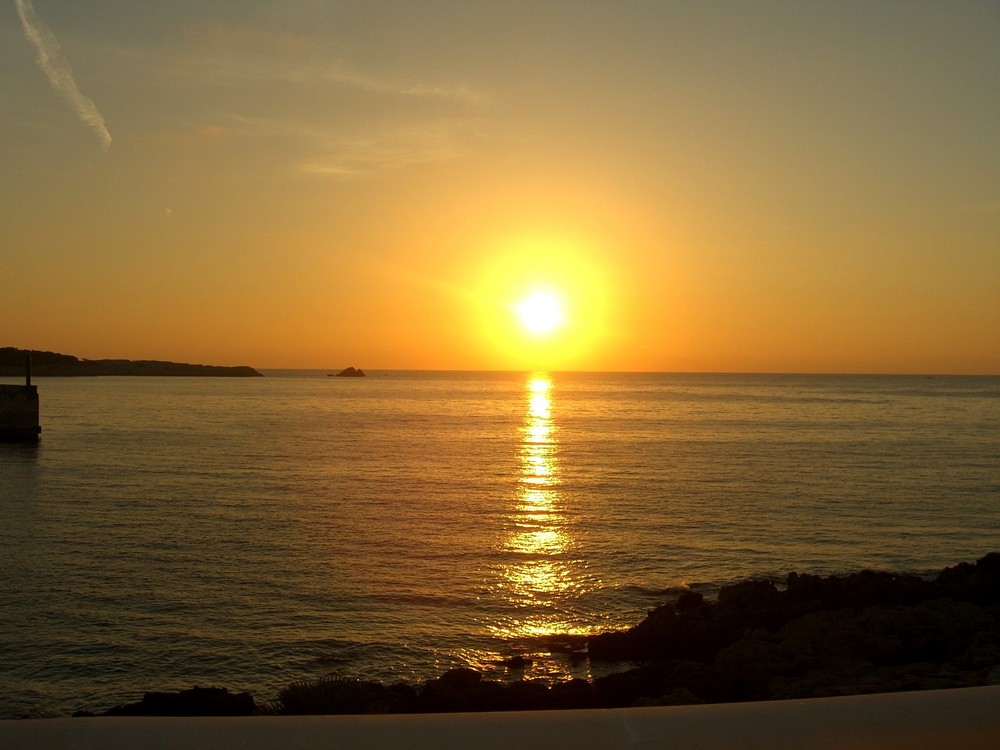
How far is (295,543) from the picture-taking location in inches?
859

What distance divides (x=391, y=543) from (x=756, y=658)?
40.4 ft

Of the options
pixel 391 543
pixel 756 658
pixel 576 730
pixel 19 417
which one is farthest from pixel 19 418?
pixel 576 730

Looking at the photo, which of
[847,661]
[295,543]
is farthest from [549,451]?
[847,661]

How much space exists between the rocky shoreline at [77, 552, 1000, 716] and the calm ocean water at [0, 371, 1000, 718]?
1684 mm

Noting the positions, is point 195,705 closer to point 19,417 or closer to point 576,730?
point 576,730

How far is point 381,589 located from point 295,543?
17.4ft

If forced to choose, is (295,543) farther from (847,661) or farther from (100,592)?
(847,661)

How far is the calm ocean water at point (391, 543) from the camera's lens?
13.5 metres

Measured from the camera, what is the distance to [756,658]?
11.7 meters

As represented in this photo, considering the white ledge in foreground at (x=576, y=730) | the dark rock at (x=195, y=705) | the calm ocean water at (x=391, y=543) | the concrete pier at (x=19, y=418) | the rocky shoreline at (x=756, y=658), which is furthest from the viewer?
the concrete pier at (x=19, y=418)

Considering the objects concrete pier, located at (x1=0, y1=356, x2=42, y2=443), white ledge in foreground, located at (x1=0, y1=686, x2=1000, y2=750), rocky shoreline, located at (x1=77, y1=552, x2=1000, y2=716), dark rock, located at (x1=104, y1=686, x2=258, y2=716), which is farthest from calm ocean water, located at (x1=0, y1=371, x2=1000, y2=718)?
white ledge in foreground, located at (x1=0, y1=686, x2=1000, y2=750)

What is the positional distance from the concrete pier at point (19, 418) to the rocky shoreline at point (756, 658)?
4788 cm

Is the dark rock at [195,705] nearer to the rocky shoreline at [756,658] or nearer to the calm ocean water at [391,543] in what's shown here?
the rocky shoreline at [756,658]

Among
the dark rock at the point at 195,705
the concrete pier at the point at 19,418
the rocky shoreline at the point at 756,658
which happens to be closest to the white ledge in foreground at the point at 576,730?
the rocky shoreline at the point at 756,658
